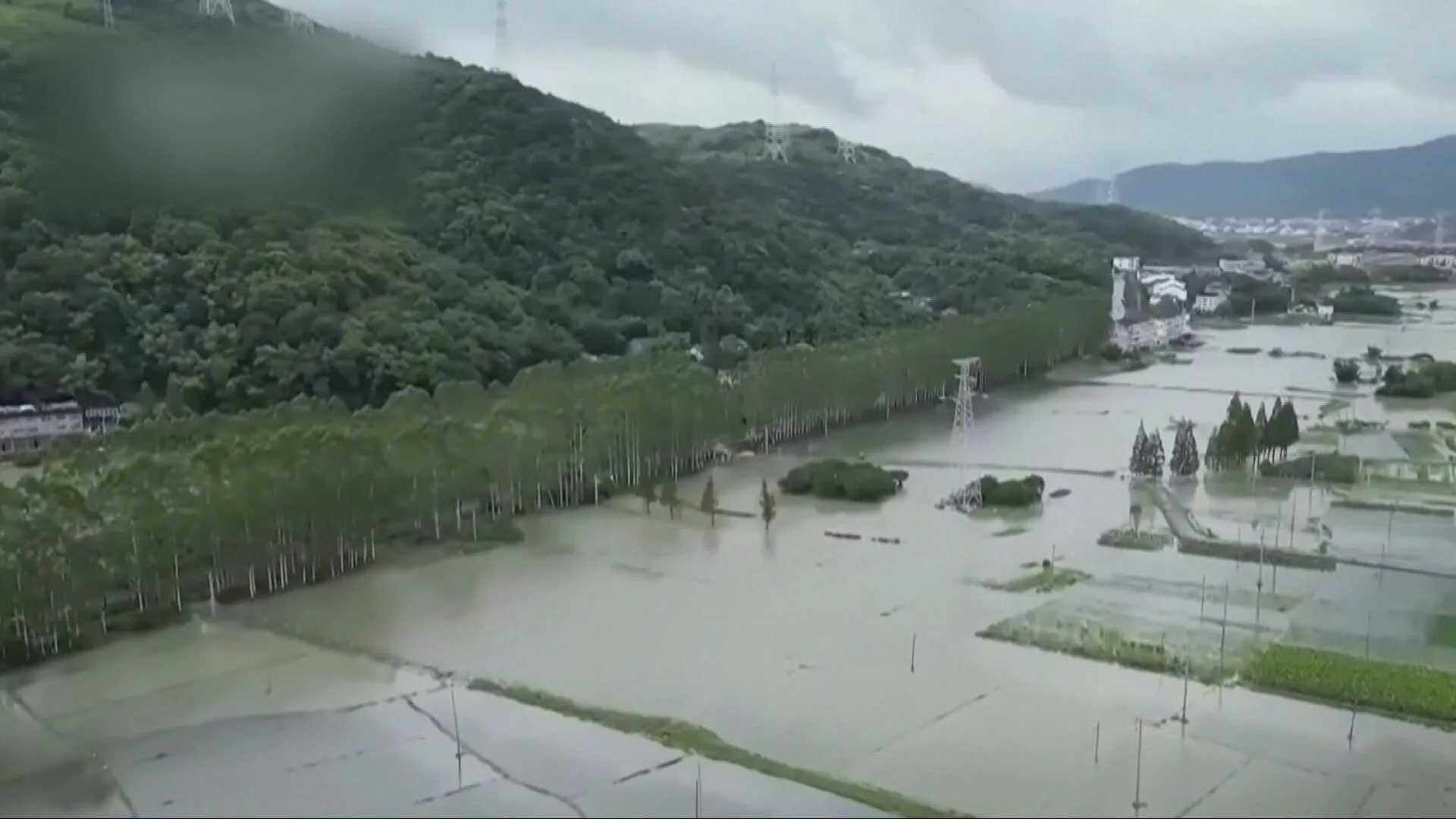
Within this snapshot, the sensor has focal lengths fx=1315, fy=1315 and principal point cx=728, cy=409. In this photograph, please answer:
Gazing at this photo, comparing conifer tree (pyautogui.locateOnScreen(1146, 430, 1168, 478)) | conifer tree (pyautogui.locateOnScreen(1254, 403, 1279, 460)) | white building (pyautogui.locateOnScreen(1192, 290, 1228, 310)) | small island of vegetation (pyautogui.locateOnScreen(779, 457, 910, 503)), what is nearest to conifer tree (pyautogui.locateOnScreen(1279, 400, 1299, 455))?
conifer tree (pyautogui.locateOnScreen(1254, 403, 1279, 460))

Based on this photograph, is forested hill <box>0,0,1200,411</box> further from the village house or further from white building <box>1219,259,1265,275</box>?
the village house

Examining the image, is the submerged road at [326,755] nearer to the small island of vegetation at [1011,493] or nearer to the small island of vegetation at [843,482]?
the small island of vegetation at [843,482]

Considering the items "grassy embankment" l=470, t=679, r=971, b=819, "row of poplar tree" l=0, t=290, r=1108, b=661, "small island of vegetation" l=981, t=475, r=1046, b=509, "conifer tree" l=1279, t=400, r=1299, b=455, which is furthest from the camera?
"conifer tree" l=1279, t=400, r=1299, b=455

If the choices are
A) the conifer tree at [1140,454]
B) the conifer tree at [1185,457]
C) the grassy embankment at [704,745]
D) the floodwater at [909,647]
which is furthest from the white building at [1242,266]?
the grassy embankment at [704,745]

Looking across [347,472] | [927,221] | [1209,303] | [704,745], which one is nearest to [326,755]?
[704,745]

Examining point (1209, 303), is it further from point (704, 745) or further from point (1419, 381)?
point (704, 745)

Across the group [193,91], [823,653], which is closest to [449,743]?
[823,653]
